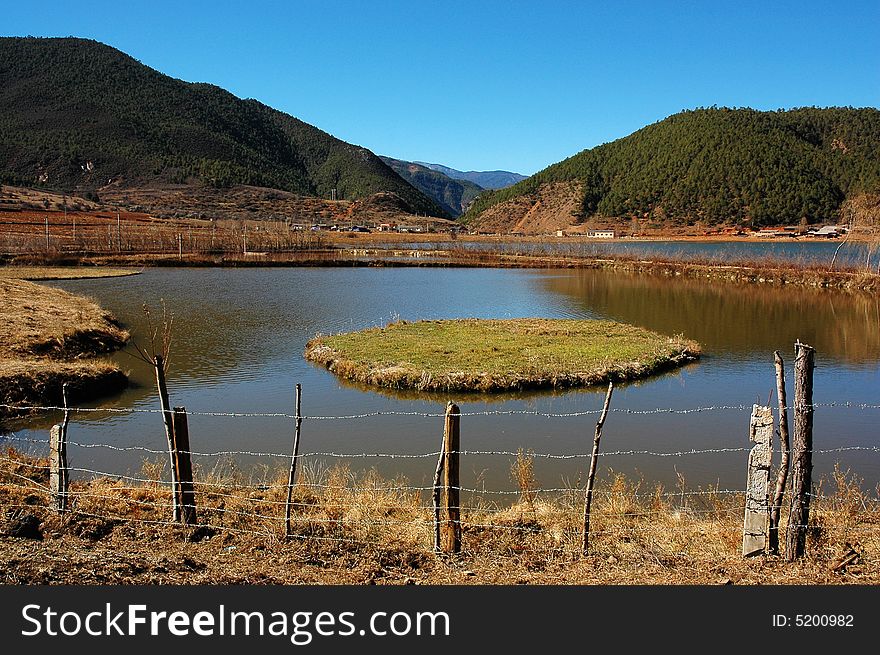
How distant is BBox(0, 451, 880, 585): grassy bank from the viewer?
724cm

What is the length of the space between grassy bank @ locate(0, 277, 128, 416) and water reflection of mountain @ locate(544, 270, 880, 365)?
2234 centimetres

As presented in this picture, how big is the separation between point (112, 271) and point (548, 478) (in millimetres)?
53613

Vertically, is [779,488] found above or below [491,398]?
above

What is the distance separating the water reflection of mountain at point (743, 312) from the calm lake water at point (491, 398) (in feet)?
0.48

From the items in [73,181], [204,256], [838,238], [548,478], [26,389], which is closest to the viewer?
[548,478]

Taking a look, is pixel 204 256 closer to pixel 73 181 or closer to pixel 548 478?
pixel 548 478

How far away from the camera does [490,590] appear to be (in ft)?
21.4

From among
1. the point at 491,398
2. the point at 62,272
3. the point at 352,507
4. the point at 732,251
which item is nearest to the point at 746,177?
the point at 732,251

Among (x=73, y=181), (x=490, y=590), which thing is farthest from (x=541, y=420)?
(x=73, y=181)

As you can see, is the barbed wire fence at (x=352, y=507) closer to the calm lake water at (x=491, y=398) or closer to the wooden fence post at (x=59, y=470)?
the wooden fence post at (x=59, y=470)

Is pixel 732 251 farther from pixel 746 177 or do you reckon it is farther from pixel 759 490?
pixel 759 490

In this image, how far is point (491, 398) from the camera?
63.2ft

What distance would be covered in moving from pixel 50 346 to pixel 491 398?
1406 cm

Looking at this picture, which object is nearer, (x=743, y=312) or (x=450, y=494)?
(x=450, y=494)
